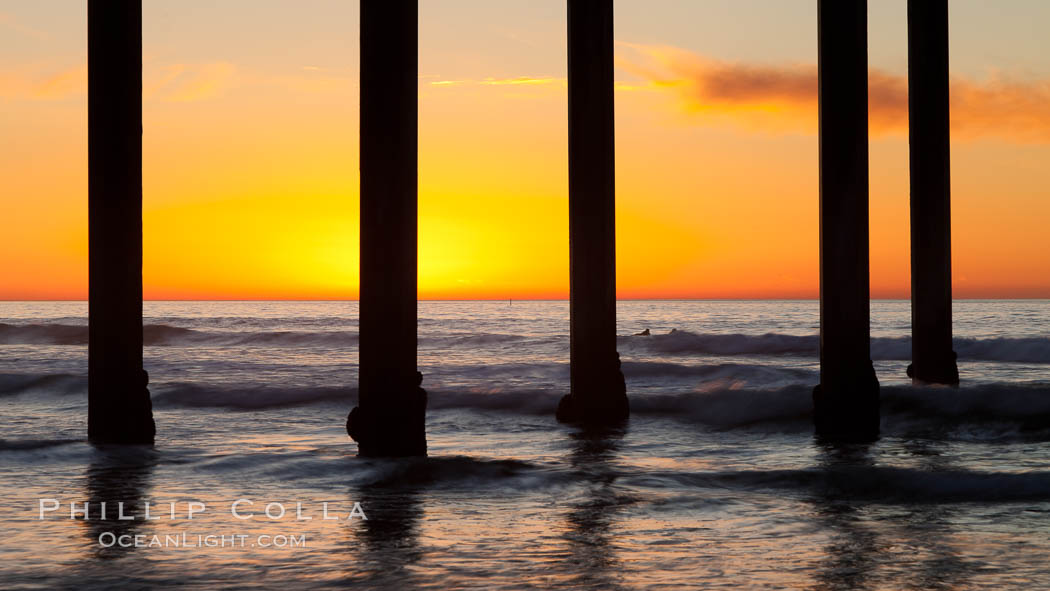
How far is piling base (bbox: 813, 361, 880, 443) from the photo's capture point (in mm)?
8742

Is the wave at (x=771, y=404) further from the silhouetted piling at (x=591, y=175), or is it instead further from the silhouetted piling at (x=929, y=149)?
the silhouetted piling at (x=591, y=175)

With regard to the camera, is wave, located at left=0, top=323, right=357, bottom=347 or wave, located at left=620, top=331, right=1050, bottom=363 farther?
wave, located at left=0, top=323, right=357, bottom=347

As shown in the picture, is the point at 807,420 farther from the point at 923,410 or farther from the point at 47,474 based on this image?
the point at 47,474

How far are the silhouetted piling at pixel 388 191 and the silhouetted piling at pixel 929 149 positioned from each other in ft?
20.8

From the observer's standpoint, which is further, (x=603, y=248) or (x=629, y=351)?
(x=629, y=351)

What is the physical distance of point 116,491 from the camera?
6.95 metres

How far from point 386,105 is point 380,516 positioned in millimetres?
2953

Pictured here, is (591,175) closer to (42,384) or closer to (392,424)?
(392,424)

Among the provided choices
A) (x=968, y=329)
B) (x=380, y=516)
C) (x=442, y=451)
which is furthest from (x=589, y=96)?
(x=968, y=329)

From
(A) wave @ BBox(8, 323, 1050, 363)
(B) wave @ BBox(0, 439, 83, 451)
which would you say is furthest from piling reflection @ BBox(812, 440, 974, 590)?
(A) wave @ BBox(8, 323, 1050, 363)

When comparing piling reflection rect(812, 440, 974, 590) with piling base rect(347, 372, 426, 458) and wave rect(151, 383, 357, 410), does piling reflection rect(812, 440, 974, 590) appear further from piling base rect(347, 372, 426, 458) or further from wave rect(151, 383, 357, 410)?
wave rect(151, 383, 357, 410)

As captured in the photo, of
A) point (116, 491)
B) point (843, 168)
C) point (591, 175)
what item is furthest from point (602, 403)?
point (116, 491)

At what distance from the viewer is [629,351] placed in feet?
105

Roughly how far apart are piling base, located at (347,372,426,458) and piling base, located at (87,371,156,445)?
6.33ft
